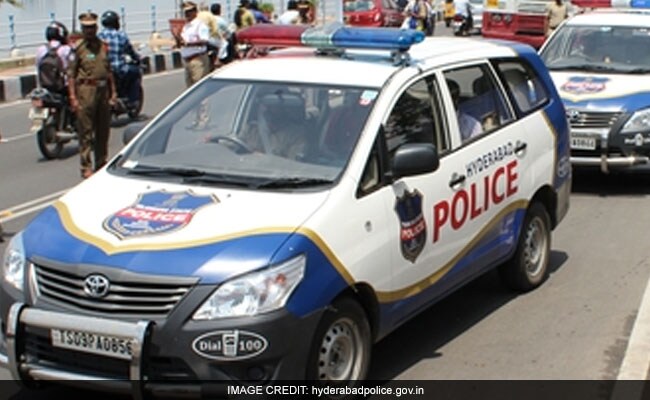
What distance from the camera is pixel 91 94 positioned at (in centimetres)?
1111

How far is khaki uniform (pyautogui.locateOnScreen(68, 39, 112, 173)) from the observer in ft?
36.4

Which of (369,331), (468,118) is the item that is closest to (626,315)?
(468,118)

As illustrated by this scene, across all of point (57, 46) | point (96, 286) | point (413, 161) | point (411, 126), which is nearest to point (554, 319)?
point (411, 126)

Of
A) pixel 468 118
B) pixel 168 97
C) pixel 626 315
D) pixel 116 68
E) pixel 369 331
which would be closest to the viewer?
pixel 369 331

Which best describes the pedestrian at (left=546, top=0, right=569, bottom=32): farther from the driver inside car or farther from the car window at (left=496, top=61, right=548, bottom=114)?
the driver inside car

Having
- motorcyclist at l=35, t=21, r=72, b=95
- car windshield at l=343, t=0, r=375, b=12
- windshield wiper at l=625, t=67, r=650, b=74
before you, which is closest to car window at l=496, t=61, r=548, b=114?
windshield wiper at l=625, t=67, r=650, b=74

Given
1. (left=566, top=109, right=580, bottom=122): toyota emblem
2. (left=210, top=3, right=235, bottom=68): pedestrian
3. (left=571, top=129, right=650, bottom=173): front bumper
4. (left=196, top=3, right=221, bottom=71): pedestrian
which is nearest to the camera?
(left=571, top=129, right=650, bottom=173): front bumper

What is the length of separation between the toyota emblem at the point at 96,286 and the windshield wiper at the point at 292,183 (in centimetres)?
99

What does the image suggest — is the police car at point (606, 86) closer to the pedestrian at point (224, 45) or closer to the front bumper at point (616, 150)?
the front bumper at point (616, 150)

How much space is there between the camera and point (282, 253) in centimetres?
461

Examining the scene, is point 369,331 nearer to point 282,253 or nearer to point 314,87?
point 282,253

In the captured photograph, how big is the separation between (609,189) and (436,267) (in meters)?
5.67

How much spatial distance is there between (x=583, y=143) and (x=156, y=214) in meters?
6.52

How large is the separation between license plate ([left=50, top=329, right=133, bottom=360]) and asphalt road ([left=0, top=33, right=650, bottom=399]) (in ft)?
2.75
